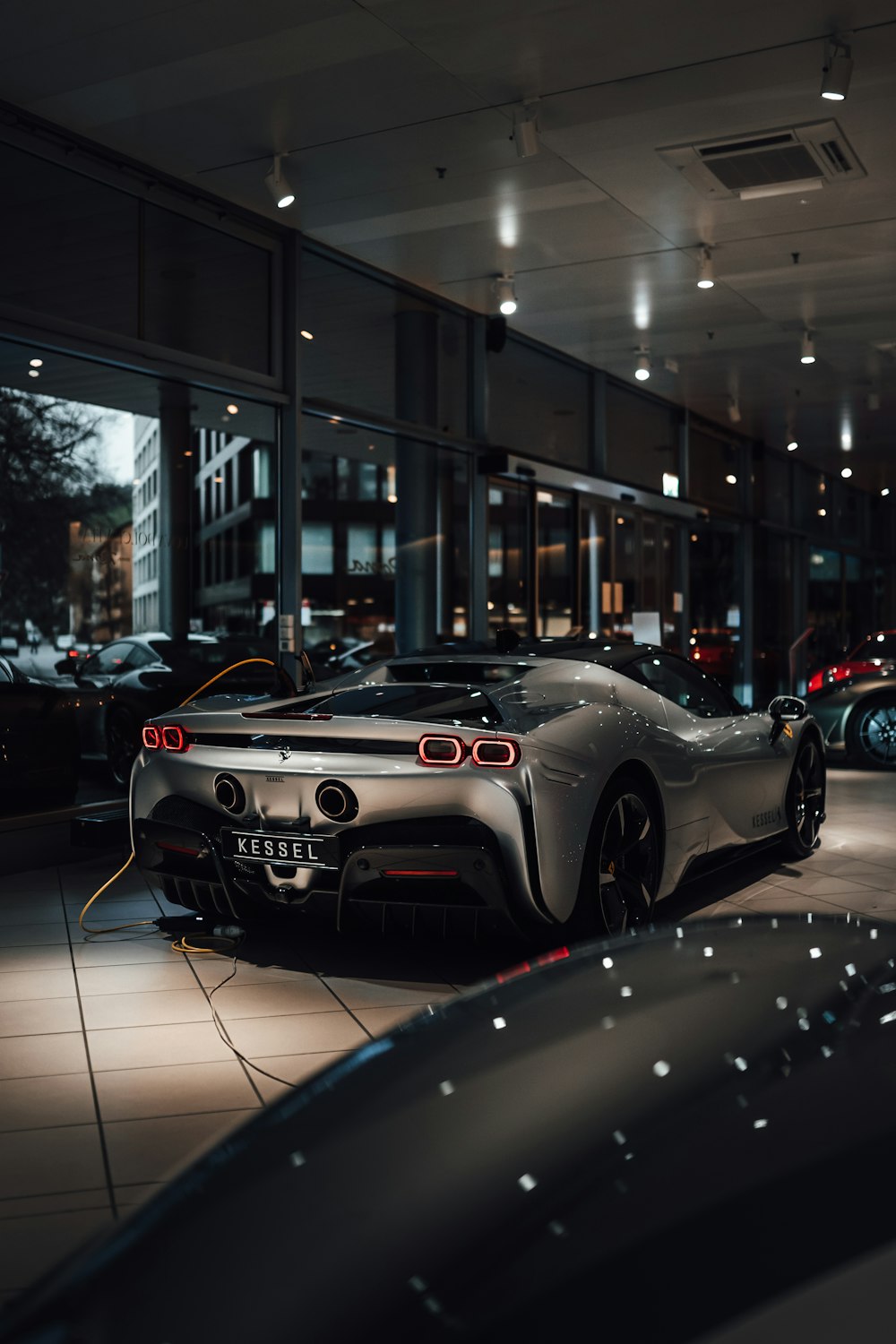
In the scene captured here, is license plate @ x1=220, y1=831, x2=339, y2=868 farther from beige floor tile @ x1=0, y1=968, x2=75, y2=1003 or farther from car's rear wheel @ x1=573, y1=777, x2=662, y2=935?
car's rear wheel @ x1=573, y1=777, x2=662, y2=935

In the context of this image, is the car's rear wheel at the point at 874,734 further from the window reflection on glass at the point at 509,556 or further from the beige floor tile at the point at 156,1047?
the beige floor tile at the point at 156,1047

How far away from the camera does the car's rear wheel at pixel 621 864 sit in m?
4.29

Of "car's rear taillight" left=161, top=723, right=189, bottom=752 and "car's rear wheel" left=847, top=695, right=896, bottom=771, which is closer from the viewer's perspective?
"car's rear taillight" left=161, top=723, right=189, bottom=752

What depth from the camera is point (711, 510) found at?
1619cm

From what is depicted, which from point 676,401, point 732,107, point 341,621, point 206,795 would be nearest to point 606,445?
point 676,401

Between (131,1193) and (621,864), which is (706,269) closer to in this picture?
(621,864)

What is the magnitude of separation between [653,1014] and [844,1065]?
233 mm

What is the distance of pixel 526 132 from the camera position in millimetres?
6828

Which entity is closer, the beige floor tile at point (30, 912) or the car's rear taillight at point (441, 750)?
the car's rear taillight at point (441, 750)

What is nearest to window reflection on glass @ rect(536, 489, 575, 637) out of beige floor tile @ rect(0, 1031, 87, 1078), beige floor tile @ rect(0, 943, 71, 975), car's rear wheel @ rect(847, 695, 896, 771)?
car's rear wheel @ rect(847, 695, 896, 771)

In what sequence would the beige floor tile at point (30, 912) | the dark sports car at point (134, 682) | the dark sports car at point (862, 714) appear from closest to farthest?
the beige floor tile at point (30, 912)
the dark sports car at point (134, 682)
the dark sports car at point (862, 714)

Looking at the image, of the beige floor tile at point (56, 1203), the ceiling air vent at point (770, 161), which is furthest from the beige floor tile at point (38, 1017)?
the ceiling air vent at point (770, 161)

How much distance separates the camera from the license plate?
13.9 ft

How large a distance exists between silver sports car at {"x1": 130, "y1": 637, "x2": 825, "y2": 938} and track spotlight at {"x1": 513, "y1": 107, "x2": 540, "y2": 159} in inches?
125
